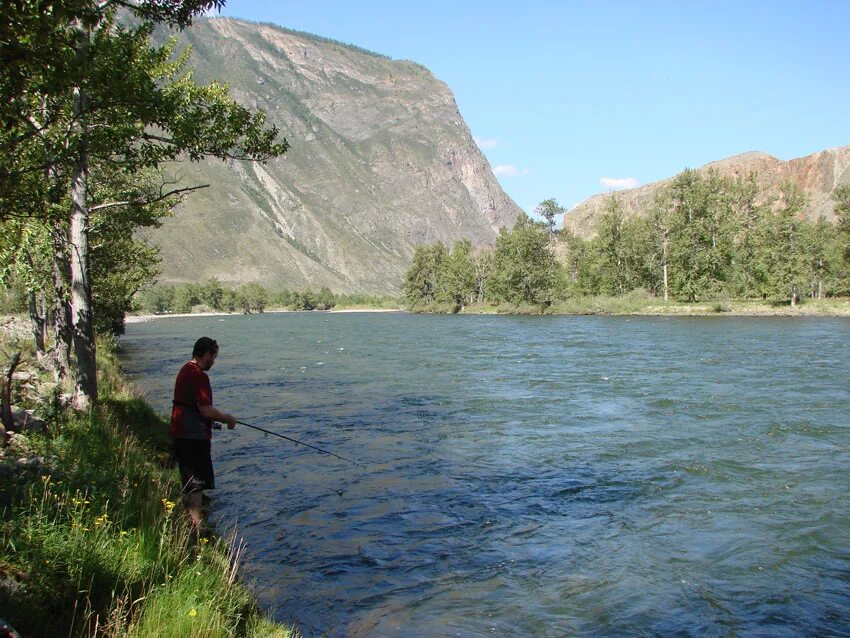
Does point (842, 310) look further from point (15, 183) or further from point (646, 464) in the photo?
point (15, 183)

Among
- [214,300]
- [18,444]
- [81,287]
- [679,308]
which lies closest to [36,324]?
[81,287]

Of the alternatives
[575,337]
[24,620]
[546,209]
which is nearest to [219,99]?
[24,620]

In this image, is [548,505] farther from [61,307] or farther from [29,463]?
[61,307]

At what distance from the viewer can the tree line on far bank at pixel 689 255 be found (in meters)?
81.0

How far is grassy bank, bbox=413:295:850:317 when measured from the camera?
6994 centimetres

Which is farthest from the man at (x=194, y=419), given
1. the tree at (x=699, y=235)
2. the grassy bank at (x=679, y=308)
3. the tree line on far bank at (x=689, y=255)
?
the tree at (x=699, y=235)

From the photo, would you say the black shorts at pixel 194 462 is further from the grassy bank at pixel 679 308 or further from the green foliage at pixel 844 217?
the green foliage at pixel 844 217

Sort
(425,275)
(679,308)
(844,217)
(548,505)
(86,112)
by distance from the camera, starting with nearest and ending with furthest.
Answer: (86,112)
(548,505)
(679,308)
(844,217)
(425,275)

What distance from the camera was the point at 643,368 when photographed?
29.4 m

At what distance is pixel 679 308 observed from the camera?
79812 mm

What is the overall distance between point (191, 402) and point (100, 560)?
3.17 m

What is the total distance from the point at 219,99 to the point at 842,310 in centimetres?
7383

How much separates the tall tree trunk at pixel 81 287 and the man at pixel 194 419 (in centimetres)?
397

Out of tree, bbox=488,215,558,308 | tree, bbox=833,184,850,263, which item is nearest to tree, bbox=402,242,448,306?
A: tree, bbox=488,215,558,308
